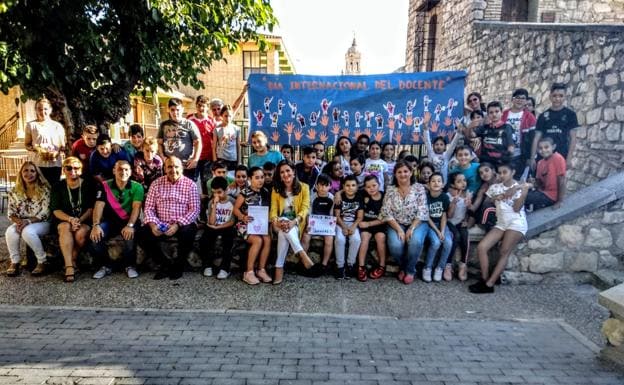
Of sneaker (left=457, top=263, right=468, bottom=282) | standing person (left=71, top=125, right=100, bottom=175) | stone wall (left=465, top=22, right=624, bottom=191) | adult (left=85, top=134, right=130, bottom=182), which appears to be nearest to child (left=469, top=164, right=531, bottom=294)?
sneaker (left=457, top=263, right=468, bottom=282)

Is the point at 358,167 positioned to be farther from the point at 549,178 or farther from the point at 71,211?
the point at 71,211

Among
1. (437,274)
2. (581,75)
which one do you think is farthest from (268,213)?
(581,75)

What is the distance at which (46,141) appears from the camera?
527cm

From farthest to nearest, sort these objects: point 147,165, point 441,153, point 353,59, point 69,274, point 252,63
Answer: point 353,59 < point 252,63 < point 441,153 < point 147,165 < point 69,274

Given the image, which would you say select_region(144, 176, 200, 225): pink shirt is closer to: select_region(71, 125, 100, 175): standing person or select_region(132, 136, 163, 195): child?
select_region(132, 136, 163, 195): child

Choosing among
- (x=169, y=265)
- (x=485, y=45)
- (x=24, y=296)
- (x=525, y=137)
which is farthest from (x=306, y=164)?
(x=485, y=45)

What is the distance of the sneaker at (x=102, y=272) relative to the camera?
4.83 metres

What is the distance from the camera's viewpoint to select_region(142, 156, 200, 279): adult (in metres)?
4.88

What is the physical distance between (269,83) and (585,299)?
561 centimetres

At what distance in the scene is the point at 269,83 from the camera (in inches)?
278

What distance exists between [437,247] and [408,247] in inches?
14.4

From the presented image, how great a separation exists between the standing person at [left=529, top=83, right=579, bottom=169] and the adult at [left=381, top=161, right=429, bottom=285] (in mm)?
2078

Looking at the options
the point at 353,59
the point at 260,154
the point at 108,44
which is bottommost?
the point at 260,154

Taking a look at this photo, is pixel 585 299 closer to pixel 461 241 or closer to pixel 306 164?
pixel 461 241
